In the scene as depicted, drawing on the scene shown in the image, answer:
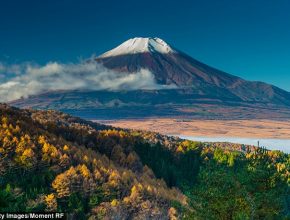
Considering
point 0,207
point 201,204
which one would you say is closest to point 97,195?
point 201,204

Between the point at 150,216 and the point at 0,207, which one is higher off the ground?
the point at 0,207

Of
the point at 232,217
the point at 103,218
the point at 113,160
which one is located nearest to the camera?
the point at 232,217

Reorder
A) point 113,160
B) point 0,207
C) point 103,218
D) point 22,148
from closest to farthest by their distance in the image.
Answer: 1. point 0,207
2. point 103,218
3. point 22,148
4. point 113,160

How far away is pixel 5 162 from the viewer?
129500 mm

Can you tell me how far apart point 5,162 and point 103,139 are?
68.7 m

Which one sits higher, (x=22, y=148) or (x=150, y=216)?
(x=22, y=148)

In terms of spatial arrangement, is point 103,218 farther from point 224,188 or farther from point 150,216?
point 224,188

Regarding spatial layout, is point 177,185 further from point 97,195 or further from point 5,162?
point 5,162

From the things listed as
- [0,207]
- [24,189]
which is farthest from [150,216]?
[0,207]

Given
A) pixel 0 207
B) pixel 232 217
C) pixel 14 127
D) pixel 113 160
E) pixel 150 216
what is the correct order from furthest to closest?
pixel 113 160
pixel 14 127
pixel 150 216
pixel 232 217
pixel 0 207

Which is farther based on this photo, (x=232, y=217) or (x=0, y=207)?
(x=232, y=217)

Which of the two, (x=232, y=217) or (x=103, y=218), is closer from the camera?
(x=232, y=217)

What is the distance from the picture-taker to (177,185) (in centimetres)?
18550

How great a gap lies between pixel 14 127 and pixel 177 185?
61181 mm
